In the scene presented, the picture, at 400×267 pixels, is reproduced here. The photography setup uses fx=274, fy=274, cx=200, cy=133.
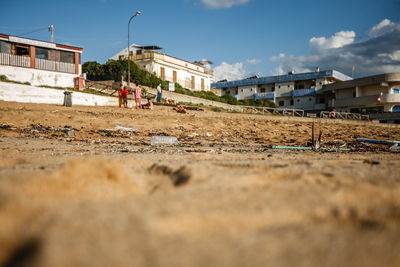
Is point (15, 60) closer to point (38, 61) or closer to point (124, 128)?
point (38, 61)

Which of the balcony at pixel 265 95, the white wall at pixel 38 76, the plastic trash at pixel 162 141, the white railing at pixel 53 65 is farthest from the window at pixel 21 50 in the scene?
the balcony at pixel 265 95

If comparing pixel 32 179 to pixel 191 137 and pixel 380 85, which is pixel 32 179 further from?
pixel 380 85

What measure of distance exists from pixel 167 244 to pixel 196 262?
15 centimetres

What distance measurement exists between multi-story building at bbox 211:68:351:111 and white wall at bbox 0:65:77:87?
29.9m

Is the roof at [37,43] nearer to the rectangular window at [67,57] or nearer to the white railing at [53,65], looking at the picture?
the rectangular window at [67,57]

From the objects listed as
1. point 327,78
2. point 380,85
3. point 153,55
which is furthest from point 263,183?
point 327,78

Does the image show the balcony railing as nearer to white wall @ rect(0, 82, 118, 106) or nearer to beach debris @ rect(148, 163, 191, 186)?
white wall @ rect(0, 82, 118, 106)

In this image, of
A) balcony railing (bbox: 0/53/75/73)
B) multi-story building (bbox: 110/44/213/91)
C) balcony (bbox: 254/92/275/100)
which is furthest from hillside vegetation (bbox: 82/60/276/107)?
balcony (bbox: 254/92/275/100)

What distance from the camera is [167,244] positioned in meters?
1.05

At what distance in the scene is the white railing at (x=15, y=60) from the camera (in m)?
19.1

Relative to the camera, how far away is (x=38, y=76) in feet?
66.7

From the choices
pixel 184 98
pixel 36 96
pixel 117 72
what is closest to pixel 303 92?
pixel 184 98

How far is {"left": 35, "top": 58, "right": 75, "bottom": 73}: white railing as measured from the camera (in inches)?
805

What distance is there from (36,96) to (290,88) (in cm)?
3633
